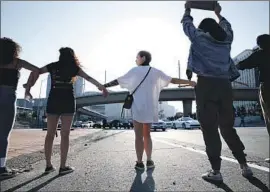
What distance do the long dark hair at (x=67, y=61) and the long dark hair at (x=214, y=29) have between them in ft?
6.75

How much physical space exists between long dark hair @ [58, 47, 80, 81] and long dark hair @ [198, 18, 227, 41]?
6.75 ft

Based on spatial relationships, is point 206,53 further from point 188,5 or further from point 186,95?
point 186,95

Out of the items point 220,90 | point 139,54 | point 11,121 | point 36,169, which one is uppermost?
point 139,54

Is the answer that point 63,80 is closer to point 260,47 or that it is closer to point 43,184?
point 43,184

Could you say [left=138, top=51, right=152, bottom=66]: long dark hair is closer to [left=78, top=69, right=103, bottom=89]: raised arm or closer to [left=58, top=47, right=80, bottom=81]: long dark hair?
[left=78, top=69, right=103, bottom=89]: raised arm

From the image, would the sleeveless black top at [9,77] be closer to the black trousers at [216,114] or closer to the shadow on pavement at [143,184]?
the shadow on pavement at [143,184]

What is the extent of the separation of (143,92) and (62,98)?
51.0 inches

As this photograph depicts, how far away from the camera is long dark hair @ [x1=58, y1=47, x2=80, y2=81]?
4320mm

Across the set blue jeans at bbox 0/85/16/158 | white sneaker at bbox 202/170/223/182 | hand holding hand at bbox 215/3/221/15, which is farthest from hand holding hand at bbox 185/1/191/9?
blue jeans at bbox 0/85/16/158

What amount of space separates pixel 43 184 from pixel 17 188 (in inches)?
11.6

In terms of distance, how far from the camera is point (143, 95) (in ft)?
14.9

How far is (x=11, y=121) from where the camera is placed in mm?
A: 4023

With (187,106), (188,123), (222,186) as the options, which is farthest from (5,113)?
(187,106)

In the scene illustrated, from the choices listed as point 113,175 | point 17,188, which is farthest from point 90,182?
point 17,188
